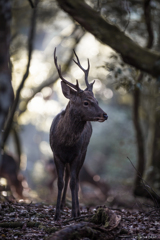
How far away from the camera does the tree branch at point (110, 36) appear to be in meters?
6.09

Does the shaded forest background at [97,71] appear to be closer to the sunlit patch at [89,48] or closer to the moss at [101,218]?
the sunlit patch at [89,48]

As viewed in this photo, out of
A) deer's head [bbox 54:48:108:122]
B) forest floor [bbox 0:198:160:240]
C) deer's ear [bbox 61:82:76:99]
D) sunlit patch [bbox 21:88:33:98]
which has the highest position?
sunlit patch [bbox 21:88:33:98]

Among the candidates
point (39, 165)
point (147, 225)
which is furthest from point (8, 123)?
point (39, 165)

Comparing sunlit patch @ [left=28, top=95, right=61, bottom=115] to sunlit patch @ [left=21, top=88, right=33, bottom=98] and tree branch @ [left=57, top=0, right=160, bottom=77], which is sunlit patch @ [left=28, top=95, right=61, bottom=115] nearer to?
sunlit patch @ [left=21, top=88, right=33, bottom=98]

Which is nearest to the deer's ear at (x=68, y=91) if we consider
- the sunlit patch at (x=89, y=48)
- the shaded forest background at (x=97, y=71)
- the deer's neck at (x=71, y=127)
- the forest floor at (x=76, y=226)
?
the deer's neck at (x=71, y=127)

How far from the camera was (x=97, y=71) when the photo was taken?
44.3 ft

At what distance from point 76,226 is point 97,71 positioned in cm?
1053

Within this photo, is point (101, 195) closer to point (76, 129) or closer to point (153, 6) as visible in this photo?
point (153, 6)

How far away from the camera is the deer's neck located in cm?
474

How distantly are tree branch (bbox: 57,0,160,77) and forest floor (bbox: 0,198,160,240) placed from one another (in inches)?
124

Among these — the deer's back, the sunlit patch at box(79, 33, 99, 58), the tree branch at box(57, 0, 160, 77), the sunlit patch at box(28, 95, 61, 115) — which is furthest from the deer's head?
the sunlit patch at box(79, 33, 99, 58)

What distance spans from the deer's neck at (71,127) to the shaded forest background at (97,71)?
3.09 feet

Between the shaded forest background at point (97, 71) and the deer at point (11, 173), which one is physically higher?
the shaded forest background at point (97, 71)

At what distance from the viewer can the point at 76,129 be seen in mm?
4781
